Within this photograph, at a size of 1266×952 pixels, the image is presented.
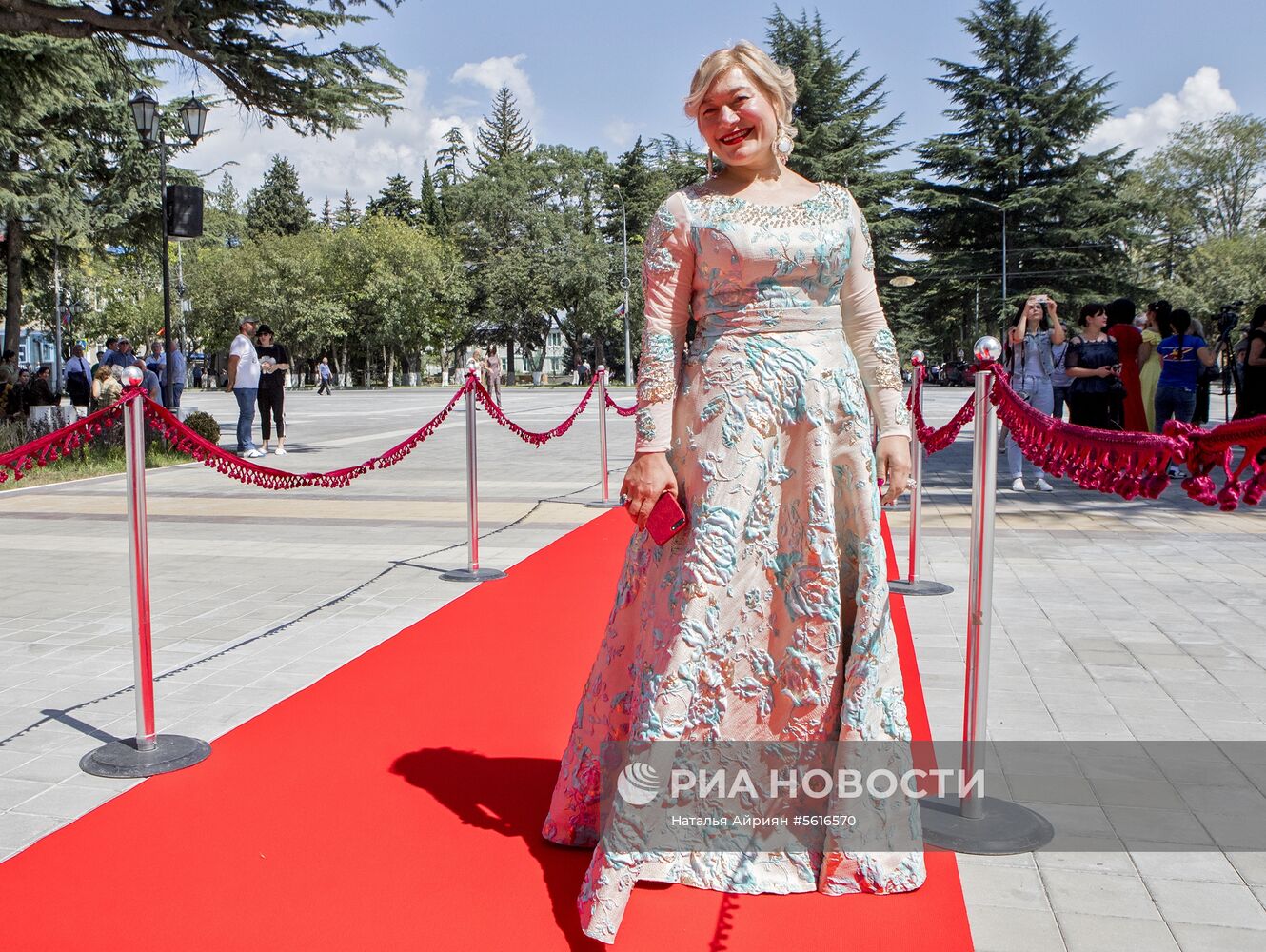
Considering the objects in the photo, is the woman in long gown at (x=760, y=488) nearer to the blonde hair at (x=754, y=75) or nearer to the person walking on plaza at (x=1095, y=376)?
the blonde hair at (x=754, y=75)

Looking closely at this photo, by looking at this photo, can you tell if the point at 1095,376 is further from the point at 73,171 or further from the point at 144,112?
the point at 73,171

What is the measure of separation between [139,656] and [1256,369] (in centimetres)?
991

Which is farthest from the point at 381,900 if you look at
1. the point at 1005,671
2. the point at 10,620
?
the point at 10,620

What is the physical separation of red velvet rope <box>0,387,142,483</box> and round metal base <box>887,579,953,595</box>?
4452 mm

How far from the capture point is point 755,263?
8.79 feet

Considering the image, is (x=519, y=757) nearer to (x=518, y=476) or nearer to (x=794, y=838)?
(x=794, y=838)

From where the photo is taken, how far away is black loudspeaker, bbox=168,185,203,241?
1500 centimetres

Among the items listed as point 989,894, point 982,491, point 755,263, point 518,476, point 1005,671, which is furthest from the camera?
point 518,476

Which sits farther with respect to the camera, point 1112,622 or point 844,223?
point 1112,622

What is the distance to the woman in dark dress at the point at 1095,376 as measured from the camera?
10.2 meters

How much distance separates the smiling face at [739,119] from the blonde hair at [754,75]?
14 millimetres

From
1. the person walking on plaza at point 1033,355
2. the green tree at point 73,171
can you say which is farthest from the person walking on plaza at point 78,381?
the person walking on plaza at point 1033,355

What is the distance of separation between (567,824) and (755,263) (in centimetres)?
167

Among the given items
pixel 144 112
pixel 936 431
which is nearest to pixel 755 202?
pixel 936 431
